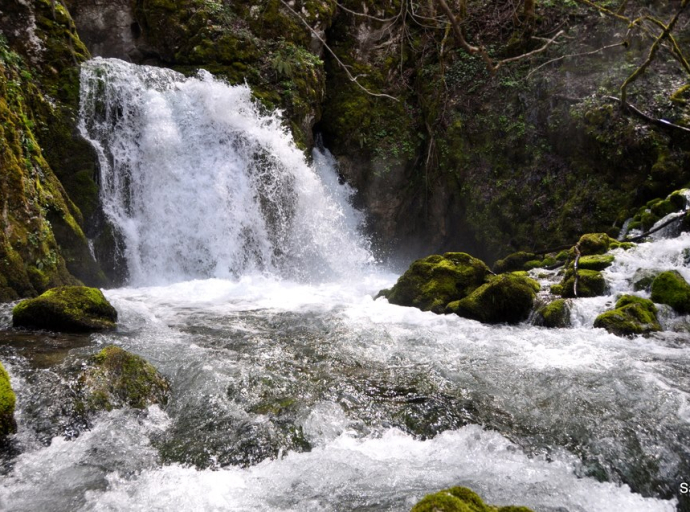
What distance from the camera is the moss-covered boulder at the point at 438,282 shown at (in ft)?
29.7

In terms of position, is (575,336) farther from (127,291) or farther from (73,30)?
(73,30)

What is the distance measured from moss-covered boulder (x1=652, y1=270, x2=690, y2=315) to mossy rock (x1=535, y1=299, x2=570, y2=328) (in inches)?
55.0

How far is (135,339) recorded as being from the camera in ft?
20.9

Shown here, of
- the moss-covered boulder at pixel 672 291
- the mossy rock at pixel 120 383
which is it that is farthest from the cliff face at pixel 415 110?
the moss-covered boulder at pixel 672 291

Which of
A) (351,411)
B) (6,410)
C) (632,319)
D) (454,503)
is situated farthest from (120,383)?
(632,319)

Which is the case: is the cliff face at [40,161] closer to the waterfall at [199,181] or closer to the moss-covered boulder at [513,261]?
the waterfall at [199,181]

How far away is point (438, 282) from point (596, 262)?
312cm

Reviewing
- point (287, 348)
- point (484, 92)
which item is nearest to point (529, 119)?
point (484, 92)

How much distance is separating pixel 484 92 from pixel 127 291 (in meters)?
12.2

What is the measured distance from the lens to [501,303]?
26.0 feet

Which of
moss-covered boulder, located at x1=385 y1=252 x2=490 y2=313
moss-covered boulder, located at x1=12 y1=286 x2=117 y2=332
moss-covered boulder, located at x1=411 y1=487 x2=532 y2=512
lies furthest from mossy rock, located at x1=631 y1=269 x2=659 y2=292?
moss-covered boulder, located at x1=12 y1=286 x2=117 y2=332

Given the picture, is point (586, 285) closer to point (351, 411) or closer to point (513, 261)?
point (513, 261)

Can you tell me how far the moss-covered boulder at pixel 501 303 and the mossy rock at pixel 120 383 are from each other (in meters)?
5.21

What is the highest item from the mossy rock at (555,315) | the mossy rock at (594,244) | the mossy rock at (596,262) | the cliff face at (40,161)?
the cliff face at (40,161)
